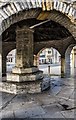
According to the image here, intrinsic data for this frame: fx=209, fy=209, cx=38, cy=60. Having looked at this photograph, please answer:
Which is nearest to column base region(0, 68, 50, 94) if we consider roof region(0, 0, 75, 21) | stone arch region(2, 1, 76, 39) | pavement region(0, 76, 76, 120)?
pavement region(0, 76, 76, 120)

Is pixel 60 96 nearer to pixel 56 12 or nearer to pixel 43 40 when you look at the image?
pixel 56 12

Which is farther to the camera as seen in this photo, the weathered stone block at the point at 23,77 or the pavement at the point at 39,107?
the weathered stone block at the point at 23,77

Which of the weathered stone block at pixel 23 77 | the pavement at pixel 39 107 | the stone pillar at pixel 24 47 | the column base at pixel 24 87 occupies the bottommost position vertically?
the pavement at pixel 39 107

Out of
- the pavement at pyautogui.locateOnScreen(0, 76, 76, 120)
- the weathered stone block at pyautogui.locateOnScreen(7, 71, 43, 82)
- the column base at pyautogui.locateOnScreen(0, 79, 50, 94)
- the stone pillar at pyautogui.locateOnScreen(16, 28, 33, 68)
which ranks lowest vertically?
the pavement at pyautogui.locateOnScreen(0, 76, 76, 120)

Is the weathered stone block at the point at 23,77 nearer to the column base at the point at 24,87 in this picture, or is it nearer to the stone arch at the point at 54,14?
the column base at the point at 24,87

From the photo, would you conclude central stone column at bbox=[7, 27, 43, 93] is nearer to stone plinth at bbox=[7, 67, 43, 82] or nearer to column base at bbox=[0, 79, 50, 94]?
stone plinth at bbox=[7, 67, 43, 82]

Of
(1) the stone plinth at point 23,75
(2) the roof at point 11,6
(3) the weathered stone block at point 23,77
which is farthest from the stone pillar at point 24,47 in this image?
(2) the roof at point 11,6

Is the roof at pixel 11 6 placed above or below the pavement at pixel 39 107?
above

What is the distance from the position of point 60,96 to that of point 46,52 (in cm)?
4488

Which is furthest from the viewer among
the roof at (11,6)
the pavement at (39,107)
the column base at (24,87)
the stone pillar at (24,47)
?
the stone pillar at (24,47)

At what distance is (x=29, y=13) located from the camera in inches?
231

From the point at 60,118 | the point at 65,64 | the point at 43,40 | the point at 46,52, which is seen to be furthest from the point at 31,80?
the point at 46,52

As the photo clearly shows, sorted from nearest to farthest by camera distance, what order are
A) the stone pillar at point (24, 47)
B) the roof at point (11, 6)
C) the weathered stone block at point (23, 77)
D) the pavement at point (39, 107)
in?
the roof at point (11, 6)
the pavement at point (39, 107)
the weathered stone block at point (23, 77)
the stone pillar at point (24, 47)

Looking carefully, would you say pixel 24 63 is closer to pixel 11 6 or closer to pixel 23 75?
pixel 23 75
